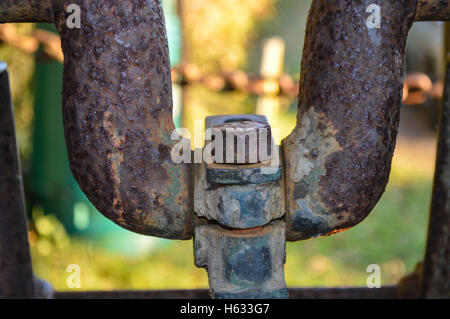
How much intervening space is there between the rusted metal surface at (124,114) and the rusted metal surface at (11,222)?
0.41m

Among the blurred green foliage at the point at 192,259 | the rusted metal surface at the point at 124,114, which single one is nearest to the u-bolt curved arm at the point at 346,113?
the rusted metal surface at the point at 124,114

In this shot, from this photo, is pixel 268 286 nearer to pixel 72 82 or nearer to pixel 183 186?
pixel 183 186

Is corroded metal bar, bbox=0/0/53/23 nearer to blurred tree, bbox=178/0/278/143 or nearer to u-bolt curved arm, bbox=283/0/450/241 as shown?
u-bolt curved arm, bbox=283/0/450/241

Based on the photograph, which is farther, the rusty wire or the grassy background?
the grassy background

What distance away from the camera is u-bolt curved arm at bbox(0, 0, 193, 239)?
3.09ft

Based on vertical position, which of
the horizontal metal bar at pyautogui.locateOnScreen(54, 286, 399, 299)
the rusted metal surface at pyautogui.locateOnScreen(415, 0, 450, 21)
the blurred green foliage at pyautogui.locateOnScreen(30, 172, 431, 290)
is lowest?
the blurred green foliage at pyautogui.locateOnScreen(30, 172, 431, 290)

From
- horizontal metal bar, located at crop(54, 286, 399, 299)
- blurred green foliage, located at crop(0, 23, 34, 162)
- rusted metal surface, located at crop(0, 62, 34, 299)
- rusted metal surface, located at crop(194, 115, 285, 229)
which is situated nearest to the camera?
rusted metal surface, located at crop(194, 115, 285, 229)

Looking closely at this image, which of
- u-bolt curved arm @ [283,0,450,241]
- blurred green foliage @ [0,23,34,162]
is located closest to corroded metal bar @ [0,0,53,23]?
u-bolt curved arm @ [283,0,450,241]

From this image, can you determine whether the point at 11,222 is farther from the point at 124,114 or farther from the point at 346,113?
the point at 346,113

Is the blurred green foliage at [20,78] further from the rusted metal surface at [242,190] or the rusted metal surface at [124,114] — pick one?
the rusted metal surface at [242,190]

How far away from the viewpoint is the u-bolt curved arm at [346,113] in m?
0.97

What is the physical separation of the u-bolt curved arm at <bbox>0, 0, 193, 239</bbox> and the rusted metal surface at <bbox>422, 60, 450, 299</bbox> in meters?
0.68

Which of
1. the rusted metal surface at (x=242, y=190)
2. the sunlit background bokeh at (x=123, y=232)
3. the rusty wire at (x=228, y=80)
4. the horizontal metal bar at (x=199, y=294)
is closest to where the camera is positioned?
the rusted metal surface at (x=242, y=190)

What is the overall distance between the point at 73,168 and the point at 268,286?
0.39 m
